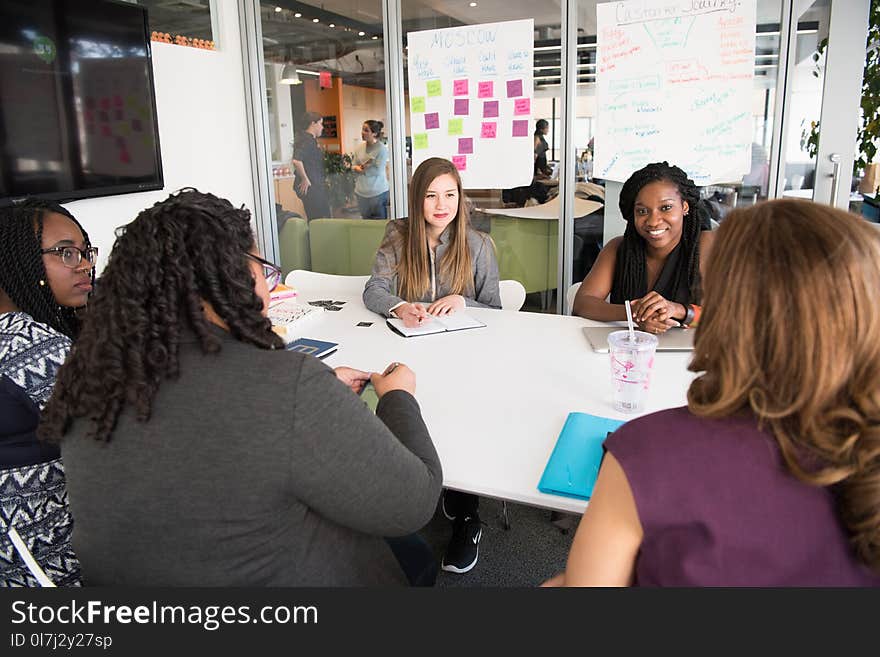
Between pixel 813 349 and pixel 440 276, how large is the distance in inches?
78.9

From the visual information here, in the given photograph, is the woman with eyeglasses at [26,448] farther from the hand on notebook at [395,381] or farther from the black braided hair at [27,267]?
the hand on notebook at [395,381]

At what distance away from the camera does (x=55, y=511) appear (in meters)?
1.31

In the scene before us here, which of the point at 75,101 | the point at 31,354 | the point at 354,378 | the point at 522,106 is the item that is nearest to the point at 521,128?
the point at 522,106

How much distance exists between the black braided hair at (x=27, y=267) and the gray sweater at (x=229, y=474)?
2.08 ft

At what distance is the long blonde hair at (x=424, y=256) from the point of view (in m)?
2.66

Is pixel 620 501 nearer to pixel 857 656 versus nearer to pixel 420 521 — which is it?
pixel 857 656

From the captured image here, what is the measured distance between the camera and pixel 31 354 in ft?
4.23

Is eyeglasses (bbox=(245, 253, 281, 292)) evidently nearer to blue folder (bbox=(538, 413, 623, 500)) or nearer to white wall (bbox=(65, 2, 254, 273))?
blue folder (bbox=(538, 413, 623, 500))

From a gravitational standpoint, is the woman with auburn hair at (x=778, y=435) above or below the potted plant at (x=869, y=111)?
below

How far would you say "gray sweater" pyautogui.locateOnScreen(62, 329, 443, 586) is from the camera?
94 centimetres

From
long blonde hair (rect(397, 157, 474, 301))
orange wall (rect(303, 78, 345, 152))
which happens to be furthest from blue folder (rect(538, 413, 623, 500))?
orange wall (rect(303, 78, 345, 152))

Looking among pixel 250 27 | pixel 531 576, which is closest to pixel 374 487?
pixel 531 576

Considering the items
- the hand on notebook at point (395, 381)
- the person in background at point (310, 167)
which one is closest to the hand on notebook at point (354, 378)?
the hand on notebook at point (395, 381)

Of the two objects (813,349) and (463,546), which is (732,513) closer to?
(813,349)
